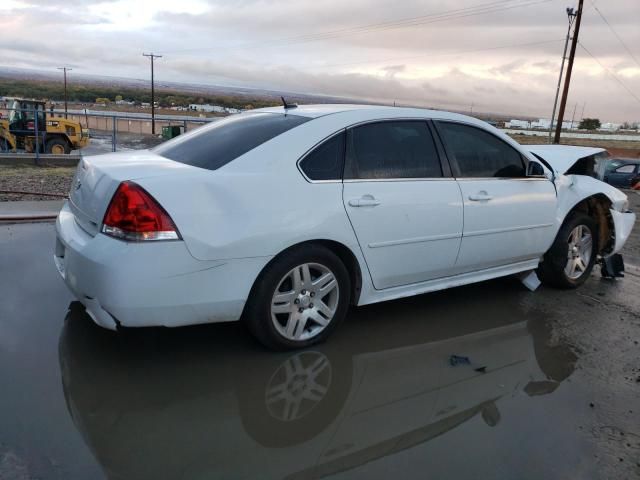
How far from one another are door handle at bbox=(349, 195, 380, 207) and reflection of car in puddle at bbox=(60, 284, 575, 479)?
3.21 feet

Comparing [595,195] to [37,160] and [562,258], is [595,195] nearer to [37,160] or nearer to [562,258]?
[562,258]

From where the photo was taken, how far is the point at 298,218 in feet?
11.1

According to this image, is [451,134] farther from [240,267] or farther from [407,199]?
[240,267]

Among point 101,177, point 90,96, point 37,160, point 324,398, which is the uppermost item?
point 90,96

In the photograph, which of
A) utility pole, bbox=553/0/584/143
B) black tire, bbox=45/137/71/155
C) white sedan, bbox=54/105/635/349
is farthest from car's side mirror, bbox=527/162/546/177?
utility pole, bbox=553/0/584/143

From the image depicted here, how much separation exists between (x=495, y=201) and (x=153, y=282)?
2.73 metres

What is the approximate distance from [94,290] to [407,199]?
209cm

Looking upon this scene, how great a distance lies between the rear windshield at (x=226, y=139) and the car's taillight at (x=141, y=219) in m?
0.49

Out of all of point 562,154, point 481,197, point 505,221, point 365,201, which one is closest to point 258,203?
point 365,201

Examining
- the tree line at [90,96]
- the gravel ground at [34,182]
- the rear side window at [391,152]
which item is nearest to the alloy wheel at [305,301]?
the rear side window at [391,152]

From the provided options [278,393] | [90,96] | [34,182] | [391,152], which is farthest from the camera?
[90,96]

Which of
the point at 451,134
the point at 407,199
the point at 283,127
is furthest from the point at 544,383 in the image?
the point at 283,127

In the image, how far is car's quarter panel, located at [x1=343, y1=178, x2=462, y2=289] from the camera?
3.68m

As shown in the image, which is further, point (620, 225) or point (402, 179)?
point (620, 225)
